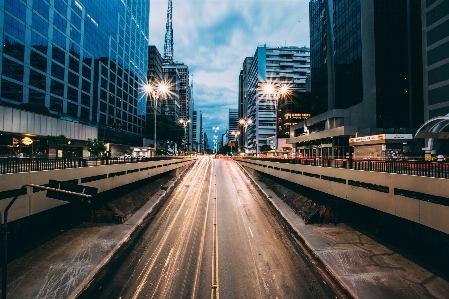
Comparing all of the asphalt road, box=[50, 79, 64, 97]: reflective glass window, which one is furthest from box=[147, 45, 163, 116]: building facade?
the asphalt road

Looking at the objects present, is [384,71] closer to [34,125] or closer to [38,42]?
[34,125]

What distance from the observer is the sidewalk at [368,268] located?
10.5 metres

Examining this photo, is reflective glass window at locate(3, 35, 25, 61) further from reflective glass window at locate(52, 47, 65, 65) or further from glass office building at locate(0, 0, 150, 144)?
reflective glass window at locate(52, 47, 65, 65)

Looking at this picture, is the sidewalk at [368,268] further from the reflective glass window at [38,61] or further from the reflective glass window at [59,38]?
the reflective glass window at [59,38]

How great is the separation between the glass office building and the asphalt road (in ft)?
140

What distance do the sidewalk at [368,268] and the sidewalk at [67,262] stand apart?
464 inches

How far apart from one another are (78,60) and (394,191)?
71.2m

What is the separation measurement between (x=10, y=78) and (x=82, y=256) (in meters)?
44.0

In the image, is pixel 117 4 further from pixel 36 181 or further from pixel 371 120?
pixel 36 181

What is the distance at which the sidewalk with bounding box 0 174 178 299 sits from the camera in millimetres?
10445

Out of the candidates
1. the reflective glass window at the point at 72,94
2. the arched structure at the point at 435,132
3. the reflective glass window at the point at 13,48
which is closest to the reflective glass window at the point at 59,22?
the reflective glass window at the point at 72,94

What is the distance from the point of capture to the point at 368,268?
12594 mm

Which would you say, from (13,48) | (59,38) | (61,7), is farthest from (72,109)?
(61,7)

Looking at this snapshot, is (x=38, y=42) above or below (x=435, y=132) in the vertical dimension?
above
